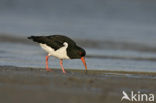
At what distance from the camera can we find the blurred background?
14547 millimetres

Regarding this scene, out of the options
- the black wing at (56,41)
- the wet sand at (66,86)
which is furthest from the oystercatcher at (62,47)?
the wet sand at (66,86)

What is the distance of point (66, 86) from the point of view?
9531mm

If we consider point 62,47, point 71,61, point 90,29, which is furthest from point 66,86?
point 90,29

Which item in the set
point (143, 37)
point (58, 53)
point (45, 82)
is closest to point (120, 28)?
point (143, 37)

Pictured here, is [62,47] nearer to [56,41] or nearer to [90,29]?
[56,41]

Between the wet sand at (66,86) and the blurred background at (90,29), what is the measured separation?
2.01 meters

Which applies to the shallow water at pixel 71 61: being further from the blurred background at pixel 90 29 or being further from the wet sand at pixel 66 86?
the wet sand at pixel 66 86

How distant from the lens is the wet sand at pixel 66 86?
333 inches

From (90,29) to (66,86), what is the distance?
13.0 metres

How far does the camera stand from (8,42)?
59.1 feet

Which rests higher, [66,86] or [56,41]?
[56,41]

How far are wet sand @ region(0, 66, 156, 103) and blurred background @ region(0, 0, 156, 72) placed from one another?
2.01 m

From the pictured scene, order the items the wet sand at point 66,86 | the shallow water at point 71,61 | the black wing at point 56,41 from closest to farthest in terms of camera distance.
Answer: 1. the wet sand at point 66,86
2. the black wing at point 56,41
3. the shallow water at point 71,61

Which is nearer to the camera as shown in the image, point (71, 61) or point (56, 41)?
point (56, 41)
